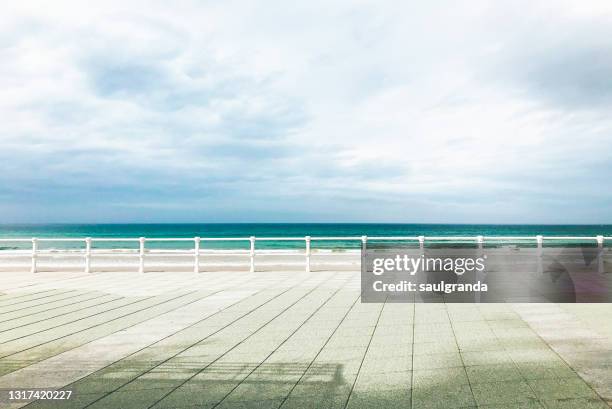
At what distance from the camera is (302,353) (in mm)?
6715

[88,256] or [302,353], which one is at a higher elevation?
[88,256]

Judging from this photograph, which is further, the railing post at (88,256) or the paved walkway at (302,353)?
the railing post at (88,256)

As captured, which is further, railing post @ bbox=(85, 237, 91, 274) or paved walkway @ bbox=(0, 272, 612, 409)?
railing post @ bbox=(85, 237, 91, 274)

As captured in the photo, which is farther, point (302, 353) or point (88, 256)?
point (88, 256)

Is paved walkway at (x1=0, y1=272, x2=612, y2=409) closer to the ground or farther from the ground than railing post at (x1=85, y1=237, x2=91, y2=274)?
closer to the ground

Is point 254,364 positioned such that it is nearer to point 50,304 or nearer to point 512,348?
point 512,348

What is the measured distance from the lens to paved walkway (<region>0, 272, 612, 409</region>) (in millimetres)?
5008

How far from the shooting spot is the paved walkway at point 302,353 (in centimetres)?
501

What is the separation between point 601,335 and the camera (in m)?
7.44

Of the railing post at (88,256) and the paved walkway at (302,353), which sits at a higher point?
the railing post at (88,256)

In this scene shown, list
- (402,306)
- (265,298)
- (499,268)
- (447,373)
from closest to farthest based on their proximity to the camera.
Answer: (447,373), (402,306), (265,298), (499,268)

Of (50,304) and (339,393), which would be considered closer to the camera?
(339,393)

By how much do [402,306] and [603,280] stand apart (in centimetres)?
838

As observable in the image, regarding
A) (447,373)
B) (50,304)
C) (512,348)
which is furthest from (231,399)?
(50,304)
